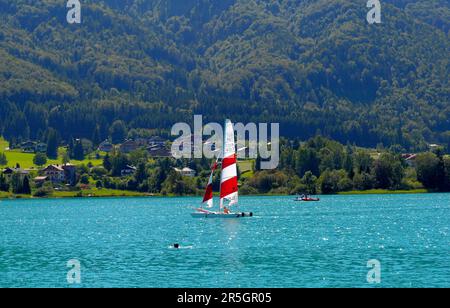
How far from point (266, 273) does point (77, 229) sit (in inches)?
3103

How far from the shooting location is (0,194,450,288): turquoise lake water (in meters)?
89.5

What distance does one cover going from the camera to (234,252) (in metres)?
114

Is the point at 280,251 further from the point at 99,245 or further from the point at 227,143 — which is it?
the point at 227,143

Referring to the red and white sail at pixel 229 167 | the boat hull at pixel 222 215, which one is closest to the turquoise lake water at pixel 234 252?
the boat hull at pixel 222 215

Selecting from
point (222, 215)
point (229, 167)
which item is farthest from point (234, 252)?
point (222, 215)

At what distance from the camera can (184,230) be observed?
6058 inches

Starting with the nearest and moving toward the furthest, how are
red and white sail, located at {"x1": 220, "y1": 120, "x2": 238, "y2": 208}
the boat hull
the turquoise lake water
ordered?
the turquoise lake water, red and white sail, located at {"x1": 220, "y1": 120, "x2": 238, "y2": 208}, the boat hull

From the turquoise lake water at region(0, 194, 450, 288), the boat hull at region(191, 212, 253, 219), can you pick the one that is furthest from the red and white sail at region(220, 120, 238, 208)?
the boat hull at region(191, 212, 253, 219)

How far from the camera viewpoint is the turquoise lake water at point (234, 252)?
294 ft

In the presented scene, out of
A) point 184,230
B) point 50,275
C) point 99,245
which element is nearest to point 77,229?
point 184,230

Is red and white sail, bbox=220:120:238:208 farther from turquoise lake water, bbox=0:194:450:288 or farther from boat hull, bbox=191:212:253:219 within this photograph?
boat hull, bbox=191:212:253:219

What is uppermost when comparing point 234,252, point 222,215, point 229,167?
point 229,167

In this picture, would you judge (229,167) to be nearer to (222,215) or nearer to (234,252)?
(222,215)

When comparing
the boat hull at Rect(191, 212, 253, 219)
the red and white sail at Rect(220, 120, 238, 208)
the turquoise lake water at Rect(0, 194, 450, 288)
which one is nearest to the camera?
the turquoise lake water at Rect(0, 194, 450, 288)
